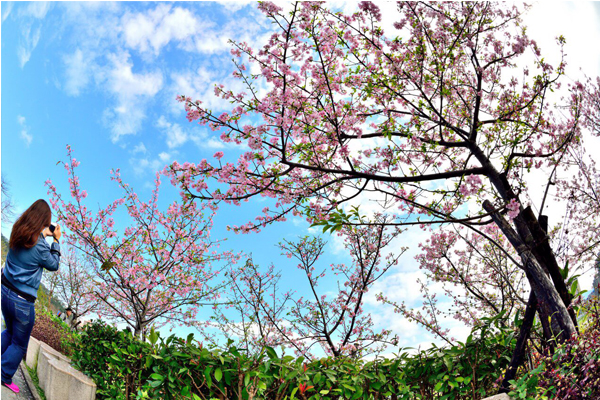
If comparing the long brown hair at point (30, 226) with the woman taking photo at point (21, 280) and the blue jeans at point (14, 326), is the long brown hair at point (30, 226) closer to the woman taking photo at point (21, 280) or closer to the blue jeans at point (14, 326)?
the woman taking photo at point (21, 280)

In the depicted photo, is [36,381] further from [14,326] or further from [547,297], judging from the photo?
[547,297]

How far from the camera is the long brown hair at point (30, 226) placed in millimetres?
4359

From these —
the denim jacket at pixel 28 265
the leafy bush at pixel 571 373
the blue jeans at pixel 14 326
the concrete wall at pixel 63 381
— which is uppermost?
the denim jacket at pixel 28 265

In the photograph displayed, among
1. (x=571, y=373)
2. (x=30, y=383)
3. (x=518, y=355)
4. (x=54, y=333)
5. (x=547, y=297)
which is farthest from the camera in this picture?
(x=54, y=333)

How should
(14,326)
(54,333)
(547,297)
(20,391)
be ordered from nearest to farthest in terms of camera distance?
(547,297) < (14,326) < (20,391) < (54,333)

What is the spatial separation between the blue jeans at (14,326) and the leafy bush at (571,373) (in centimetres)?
488

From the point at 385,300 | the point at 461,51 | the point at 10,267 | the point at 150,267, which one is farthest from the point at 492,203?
the point at 150,267

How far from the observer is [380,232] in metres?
6.91

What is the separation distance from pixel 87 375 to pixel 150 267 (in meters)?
3.31

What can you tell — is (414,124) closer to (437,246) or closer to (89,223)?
(437,246)

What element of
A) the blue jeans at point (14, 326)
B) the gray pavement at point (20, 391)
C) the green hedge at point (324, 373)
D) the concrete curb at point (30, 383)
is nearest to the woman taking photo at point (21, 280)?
the blue jeans at point (14, 326)

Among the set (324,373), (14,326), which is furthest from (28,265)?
(324,373)

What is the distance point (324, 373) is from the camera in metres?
3.24

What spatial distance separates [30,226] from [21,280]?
1.98ft
